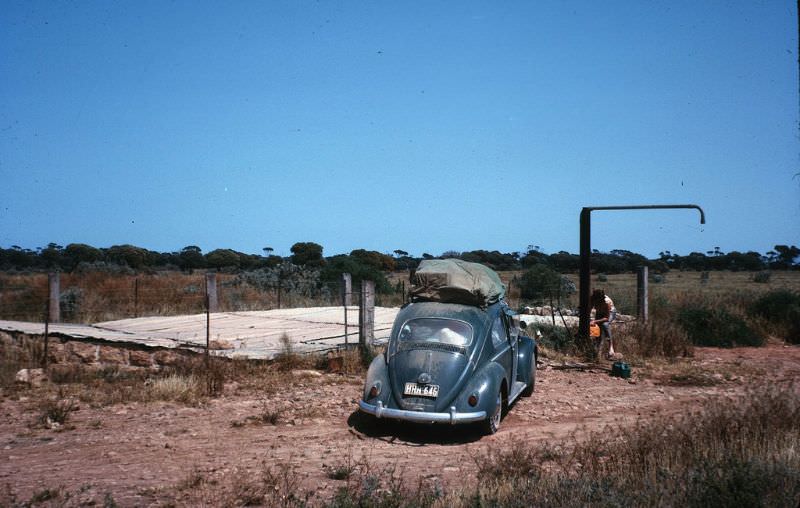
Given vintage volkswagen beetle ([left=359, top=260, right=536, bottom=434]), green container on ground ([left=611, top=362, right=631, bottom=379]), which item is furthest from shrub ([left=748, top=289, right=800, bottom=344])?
vintage volkswagen beetle ([left=359, top=260, right=536, bottom=434])

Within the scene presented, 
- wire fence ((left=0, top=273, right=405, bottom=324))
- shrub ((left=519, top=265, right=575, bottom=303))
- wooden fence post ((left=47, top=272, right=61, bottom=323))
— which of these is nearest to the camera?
wooden fence post ((left=47, top=272, right=61, bottom=323))

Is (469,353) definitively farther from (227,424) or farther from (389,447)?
(227,424)

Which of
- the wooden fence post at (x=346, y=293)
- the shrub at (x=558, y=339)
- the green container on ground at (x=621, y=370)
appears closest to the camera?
the green container on ground at (x=621, y=370)

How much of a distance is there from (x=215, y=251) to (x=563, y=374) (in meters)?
65.5

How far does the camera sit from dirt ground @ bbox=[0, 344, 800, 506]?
641 centimetres

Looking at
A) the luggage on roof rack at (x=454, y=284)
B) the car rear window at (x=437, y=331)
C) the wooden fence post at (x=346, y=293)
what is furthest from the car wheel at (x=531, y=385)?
the wooden fence post at (x=346, y=293)

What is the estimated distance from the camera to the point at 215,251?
73750mm

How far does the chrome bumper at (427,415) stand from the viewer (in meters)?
7.66

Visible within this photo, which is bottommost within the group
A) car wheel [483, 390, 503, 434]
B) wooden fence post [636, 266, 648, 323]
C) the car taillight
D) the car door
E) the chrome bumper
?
car wheel [483, 390, 503, 434]

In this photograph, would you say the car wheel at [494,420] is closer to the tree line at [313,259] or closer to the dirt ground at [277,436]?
the dirt ground at [277,436]

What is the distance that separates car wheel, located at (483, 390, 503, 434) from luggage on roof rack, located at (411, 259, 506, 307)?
1.46 m

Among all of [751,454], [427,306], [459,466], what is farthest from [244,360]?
[751,454]

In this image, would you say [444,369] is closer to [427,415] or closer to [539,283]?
[427,415]

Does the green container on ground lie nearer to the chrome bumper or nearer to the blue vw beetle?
Answer: the blue vw beetle
